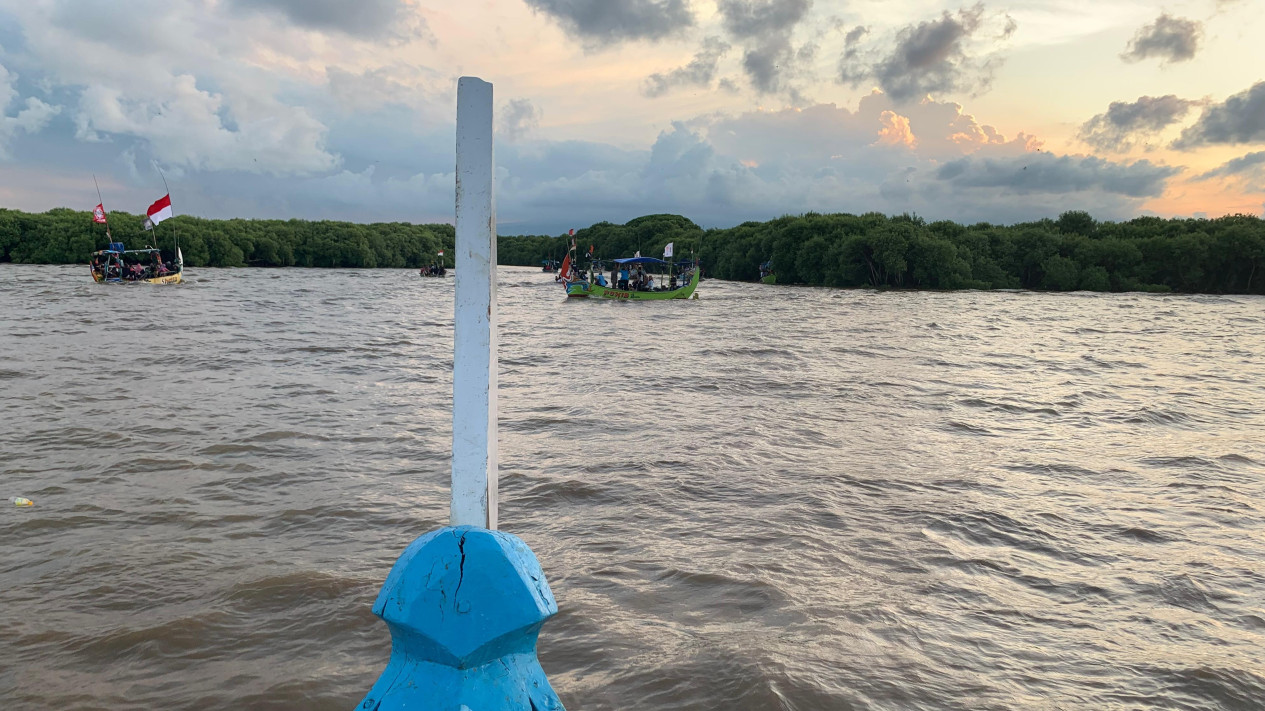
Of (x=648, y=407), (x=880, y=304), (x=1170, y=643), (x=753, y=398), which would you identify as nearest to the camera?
(x=1170, y=643)

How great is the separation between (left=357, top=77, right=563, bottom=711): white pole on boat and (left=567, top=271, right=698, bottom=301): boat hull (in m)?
40.1

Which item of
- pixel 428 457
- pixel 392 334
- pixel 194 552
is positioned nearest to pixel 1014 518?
pixel 428 457

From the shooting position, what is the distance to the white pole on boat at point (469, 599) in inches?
51.7

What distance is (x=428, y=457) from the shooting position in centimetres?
745

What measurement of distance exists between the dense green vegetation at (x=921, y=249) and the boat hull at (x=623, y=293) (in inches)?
917

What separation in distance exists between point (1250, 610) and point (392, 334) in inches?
763

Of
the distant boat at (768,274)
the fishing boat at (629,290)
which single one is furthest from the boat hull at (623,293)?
the distant boat at (768,274)

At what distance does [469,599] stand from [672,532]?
4307mm

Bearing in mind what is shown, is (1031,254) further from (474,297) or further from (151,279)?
(474,297)

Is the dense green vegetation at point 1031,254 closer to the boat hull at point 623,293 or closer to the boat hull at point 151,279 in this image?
the boat hull at point 623,293

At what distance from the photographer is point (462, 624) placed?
1.32 metres

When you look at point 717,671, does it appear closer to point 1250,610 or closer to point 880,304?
point 1250,610

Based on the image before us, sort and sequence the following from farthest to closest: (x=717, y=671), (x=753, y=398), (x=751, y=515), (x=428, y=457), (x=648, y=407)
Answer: (x=753, y=398)
(x=648, y=407)
(x=428, y=457)
(x=751, y=515)
(x=717, y=671)

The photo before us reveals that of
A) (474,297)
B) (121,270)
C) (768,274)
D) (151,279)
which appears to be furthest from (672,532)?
(768,274)
